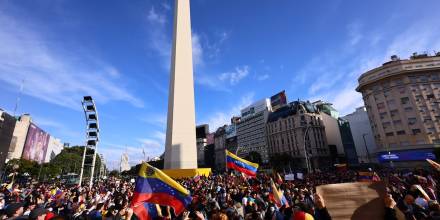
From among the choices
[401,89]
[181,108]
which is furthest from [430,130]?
[181,108]

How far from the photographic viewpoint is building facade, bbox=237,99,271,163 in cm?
9975

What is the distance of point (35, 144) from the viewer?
82125 mm

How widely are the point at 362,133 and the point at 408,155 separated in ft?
139

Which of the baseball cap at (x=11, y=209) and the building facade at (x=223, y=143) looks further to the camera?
the building facade at (x=223, y=143)

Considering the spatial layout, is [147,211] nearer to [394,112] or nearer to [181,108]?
[181,108]

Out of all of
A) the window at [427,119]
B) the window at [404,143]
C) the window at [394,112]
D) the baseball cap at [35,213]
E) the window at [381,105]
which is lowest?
the baseball cap at [35,213]

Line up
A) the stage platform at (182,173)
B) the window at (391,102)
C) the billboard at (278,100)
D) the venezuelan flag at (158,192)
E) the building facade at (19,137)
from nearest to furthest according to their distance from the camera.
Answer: the venezuelan flag at (158,192) < the stage platform at (182,173) < the window at (391,102) < the building facade at (19,137) < the billboard at (278,100)

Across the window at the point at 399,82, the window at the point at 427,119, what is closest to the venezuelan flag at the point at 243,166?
the window at the point at 427,119

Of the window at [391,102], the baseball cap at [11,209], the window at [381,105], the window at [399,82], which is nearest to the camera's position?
the baseball cap at [11,209]

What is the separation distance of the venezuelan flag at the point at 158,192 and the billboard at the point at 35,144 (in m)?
88.1

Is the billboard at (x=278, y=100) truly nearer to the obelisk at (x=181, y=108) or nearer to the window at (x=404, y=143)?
the window at (x=404, y=143)

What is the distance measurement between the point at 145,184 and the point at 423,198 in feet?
23.8

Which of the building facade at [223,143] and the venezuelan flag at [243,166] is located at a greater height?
the building facade at [223,143]

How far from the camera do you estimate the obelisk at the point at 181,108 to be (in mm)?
27391
